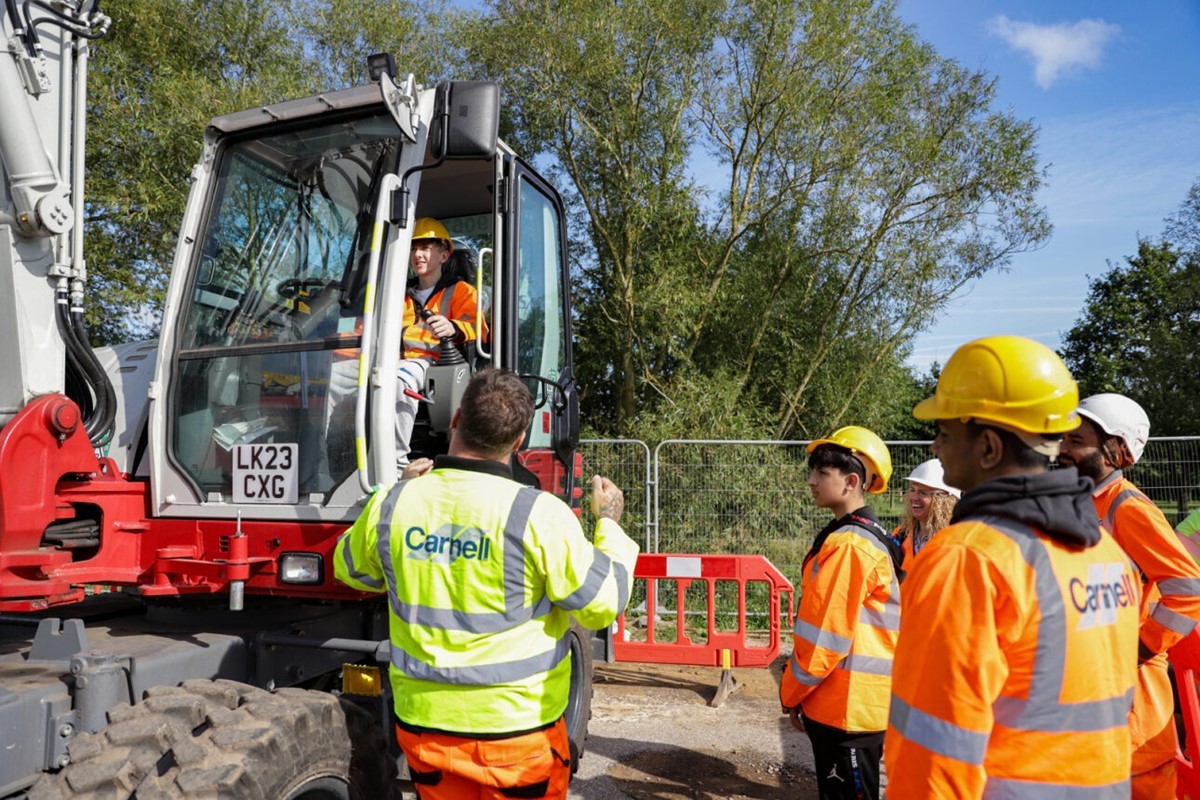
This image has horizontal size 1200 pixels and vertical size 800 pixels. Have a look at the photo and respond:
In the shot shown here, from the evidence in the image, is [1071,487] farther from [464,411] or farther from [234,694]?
[234,694]

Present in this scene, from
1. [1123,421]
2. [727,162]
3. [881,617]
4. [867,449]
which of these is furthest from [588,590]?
[727,162]

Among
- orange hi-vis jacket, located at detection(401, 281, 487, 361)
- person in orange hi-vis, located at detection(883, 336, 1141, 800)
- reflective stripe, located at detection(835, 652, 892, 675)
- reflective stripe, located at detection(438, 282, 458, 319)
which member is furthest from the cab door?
person in orange hi-vis, located at detection(883, 336, 1141, 800)

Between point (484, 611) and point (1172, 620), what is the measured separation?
2.52 metres

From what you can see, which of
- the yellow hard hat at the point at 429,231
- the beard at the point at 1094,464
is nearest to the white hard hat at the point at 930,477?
the beard at the point at 1094,464

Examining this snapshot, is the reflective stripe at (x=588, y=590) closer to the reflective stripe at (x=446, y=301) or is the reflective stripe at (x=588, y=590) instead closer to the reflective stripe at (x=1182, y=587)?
the reflective stripe at (x=446, y=301)

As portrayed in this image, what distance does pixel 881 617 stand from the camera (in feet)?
9.96

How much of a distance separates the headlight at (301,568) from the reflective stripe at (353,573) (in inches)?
20.2

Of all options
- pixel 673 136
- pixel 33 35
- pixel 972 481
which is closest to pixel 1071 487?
pixel 972 481

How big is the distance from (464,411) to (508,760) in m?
0.97

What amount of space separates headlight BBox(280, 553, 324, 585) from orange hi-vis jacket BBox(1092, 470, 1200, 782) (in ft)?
9.10

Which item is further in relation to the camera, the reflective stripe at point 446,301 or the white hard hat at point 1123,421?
the reflective stripe at point 446,301

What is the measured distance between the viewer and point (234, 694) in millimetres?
2668

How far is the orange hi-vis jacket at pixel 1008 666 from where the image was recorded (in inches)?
60.5

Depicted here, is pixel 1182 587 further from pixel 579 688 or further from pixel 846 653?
pixel 579 688
